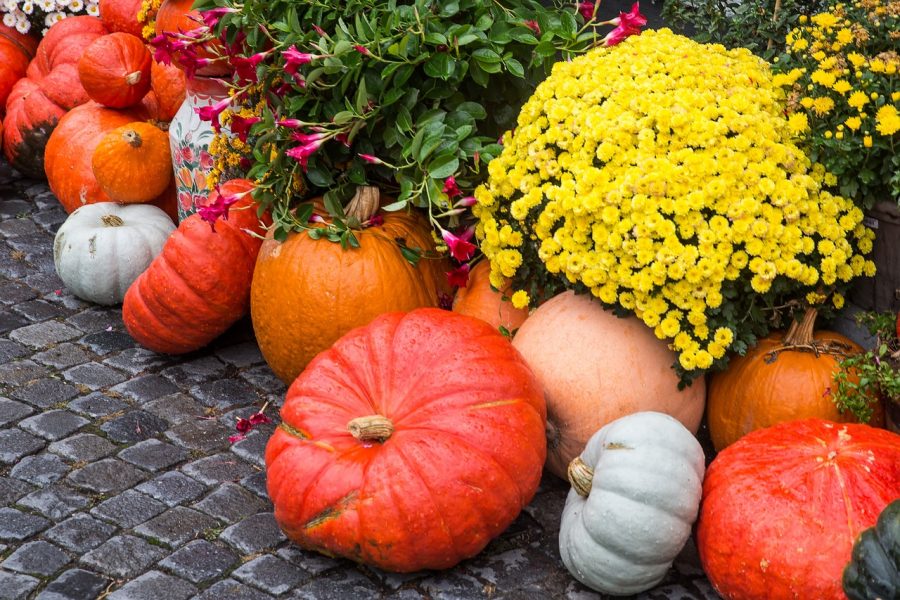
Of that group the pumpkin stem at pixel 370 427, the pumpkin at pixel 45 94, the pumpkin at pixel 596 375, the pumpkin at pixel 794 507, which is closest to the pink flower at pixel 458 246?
the pumpkin at pixel 596 375

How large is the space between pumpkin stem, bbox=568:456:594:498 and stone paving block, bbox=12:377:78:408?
218cm

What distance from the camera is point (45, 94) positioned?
238 inches

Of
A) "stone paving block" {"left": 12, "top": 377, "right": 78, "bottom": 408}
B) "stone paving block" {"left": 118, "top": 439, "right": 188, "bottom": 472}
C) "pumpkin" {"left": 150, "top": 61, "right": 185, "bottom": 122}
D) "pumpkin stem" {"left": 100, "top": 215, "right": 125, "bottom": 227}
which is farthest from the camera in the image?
"pumpkin" {"left": 150, "top": 61, "right": 185, "bottom": 122}

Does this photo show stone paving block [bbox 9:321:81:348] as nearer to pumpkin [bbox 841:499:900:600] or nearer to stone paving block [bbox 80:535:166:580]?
stone paving block [bbox 80:535:166:580]

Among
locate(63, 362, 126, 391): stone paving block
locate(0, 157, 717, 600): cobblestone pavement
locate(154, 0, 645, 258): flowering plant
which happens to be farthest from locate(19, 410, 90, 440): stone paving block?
locate(154, 0, 645, 258): flowering plant

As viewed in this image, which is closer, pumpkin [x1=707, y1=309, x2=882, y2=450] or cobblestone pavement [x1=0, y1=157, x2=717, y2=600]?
cobblestone pavement [x1=0, y1=157, x2=717, y2=600]

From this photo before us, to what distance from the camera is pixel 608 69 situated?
370cm

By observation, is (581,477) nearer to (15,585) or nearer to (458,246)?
(458,246)

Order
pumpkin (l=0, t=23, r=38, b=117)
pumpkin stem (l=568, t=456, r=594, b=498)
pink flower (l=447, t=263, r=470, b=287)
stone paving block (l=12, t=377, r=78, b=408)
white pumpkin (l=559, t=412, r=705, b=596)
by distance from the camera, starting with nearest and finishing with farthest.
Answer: white pumpkin (l=559, t=412, r=705, b=596), pumpkin stem (l=568, t=456, r=594, b=498), pink flower (l=447, t=263, r=470, b=287), stone paving block (l=12, t=377, r=78, b=408), pumpkin (l=0, t=23, r=38, b=117)

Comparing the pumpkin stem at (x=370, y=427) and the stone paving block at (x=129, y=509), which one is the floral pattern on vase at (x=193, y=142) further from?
the pumpkin stem at (x=370, y=427)

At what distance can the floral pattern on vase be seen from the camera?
4.68 m

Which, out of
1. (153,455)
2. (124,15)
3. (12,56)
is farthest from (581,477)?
(12,56)

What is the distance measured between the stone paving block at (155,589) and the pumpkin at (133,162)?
94.8 inches

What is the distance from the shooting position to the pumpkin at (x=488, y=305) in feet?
13.0
